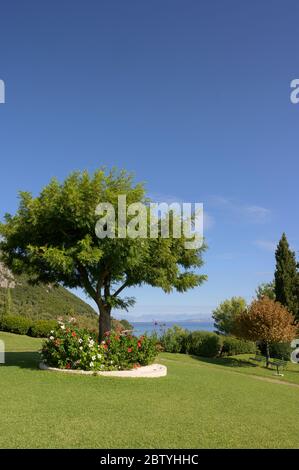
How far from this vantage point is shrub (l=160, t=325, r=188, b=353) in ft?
98.8

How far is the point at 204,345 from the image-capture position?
29953mm

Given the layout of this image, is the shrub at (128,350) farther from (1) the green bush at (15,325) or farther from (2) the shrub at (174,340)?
(1) the green bush at (15,325)

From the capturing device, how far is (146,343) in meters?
14.1

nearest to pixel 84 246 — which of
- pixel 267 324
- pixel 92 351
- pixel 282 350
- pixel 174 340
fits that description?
pixel 92 351

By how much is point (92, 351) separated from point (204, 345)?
18.5 metres

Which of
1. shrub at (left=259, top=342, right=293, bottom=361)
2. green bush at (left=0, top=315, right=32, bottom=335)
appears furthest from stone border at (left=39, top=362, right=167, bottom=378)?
shrub at (left=259, top=342, right=293, bottom=361)

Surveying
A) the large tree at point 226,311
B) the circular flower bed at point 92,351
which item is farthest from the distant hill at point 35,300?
the circular flower bed at point 92,351

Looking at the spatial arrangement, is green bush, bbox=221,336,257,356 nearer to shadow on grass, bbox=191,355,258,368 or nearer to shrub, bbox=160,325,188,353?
shrub, bbox=160,325,188,353

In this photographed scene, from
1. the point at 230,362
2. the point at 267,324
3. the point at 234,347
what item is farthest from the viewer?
the point at 234,347

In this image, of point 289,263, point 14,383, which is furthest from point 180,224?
point 289,263

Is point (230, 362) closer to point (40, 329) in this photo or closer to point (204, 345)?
point (204, 345)

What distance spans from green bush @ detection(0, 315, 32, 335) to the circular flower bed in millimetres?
17396

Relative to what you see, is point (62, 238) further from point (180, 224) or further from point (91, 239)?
point (180, 224)

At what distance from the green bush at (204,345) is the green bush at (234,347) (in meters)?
1.22
